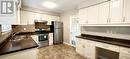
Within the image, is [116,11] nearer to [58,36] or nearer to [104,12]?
[104,12]

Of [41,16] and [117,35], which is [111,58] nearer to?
[117,35]

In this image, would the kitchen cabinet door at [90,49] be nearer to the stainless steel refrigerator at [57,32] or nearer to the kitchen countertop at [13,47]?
the kitchen countertop at [13,47]

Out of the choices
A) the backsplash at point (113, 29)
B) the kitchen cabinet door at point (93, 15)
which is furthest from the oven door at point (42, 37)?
the kitchen cabinet door at point (93, 15)

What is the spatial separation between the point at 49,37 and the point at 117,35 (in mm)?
3795

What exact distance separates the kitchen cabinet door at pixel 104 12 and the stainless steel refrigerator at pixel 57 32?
3180mm

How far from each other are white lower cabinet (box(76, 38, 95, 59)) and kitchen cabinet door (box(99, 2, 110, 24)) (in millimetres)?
842

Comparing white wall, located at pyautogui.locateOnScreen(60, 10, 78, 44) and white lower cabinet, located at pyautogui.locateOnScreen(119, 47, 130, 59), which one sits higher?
white wall, located at pyautogui.locateOnScreen(60, 10, 78, 44)

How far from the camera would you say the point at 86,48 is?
3109mm

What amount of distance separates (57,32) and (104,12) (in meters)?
3.47

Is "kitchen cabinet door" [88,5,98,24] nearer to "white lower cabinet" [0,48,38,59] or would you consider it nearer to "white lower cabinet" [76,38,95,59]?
"white lower cabinet" [76,38,95,59]

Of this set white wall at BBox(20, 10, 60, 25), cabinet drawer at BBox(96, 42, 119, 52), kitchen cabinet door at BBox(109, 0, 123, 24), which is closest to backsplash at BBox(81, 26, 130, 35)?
kitchen cabinet door at BBox(109, 0, 123, 24)

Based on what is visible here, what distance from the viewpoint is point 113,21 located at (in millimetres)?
2465

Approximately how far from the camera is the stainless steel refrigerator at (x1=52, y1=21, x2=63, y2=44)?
5.43 m

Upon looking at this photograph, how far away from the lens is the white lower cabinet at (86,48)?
2.88 m
